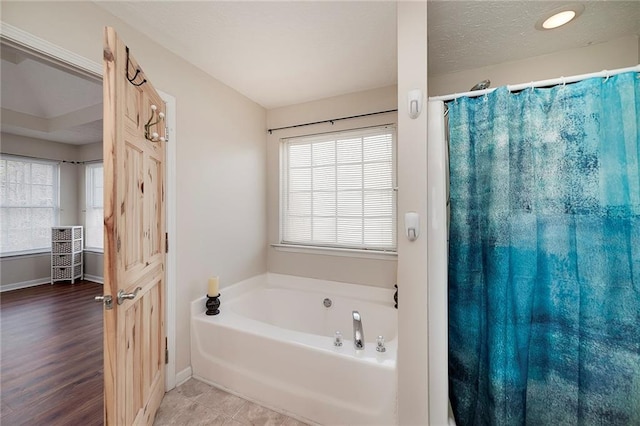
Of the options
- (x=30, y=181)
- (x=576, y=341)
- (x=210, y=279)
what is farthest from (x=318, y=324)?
(x=30, y=181)

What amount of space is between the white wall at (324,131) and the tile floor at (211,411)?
125 centimetres

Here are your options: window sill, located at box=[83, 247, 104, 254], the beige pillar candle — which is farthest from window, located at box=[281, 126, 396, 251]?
window sill, located at box=[83, 247, 104, 254]

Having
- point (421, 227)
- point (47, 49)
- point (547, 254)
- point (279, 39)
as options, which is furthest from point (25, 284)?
point (547, 254)

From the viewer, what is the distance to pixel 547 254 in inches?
46.3

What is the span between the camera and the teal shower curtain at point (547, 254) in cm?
108

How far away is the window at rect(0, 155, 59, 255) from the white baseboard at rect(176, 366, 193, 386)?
14.5 ft

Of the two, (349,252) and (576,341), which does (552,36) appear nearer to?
(576,341)

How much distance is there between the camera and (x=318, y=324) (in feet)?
8.38

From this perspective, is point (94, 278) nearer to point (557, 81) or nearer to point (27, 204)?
point (27, 204)

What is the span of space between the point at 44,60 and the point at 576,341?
2.82m

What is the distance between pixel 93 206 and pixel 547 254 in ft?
20.6

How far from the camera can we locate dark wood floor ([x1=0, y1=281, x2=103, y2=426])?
1.69 metres

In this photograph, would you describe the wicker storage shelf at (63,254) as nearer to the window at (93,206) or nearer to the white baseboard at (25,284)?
the white baseboard at (25,284)

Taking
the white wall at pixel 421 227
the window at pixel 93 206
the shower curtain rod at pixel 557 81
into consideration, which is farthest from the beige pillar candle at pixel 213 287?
the window at pixel 93 206
